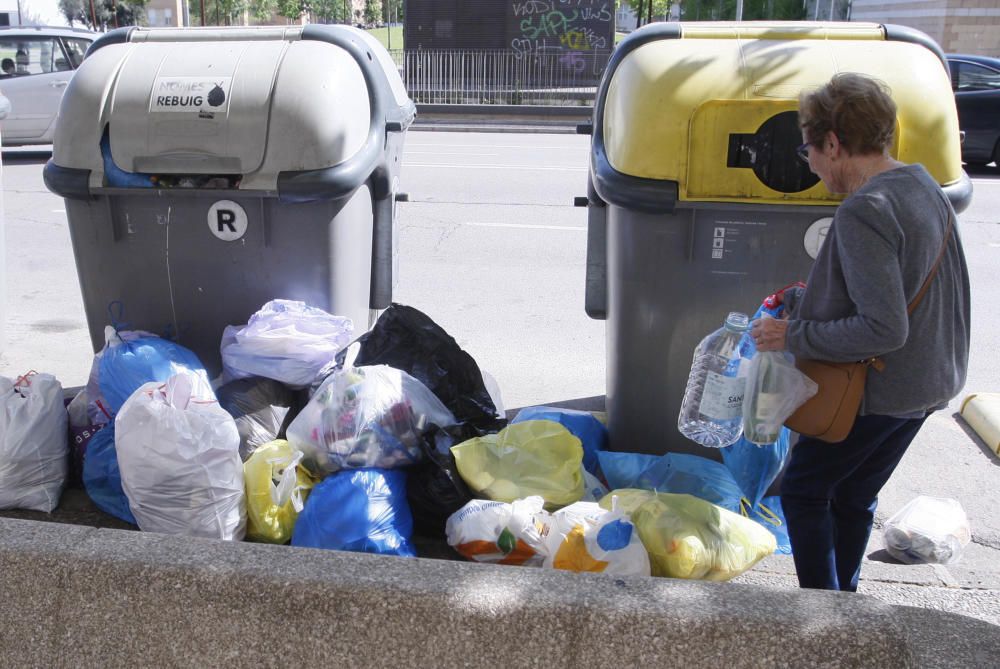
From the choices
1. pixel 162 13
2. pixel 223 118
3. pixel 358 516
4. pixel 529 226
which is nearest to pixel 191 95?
pixel 223 118

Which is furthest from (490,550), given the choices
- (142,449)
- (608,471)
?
(142,449)

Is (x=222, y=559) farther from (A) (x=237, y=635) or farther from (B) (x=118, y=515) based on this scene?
(B) (x=118, y=515)

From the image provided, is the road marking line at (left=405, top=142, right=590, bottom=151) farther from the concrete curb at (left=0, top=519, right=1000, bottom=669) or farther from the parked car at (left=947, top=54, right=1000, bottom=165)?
the concrete curb at (left=0, top=519, right=1000, bottom=669)

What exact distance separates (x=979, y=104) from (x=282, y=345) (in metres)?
10.7

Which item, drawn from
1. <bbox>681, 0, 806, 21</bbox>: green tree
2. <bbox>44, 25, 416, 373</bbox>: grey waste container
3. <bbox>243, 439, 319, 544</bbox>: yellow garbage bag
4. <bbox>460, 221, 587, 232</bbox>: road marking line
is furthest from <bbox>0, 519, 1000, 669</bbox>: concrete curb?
<bbox>681, 0, 806, 21</bbox>: green tree

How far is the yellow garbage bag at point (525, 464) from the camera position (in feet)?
10.0

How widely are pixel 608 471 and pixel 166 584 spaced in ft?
5.52

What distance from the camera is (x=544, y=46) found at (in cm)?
2272

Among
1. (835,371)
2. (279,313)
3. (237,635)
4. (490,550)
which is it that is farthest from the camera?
(279,313)

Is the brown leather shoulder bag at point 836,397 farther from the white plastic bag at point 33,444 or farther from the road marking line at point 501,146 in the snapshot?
the road marking line at point 501,146

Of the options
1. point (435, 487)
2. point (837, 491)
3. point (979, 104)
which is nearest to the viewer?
point (837, 491)

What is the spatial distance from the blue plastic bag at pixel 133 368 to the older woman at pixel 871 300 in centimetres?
203

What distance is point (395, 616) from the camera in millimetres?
2006

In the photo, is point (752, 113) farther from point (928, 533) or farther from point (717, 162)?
point (928, 533)
